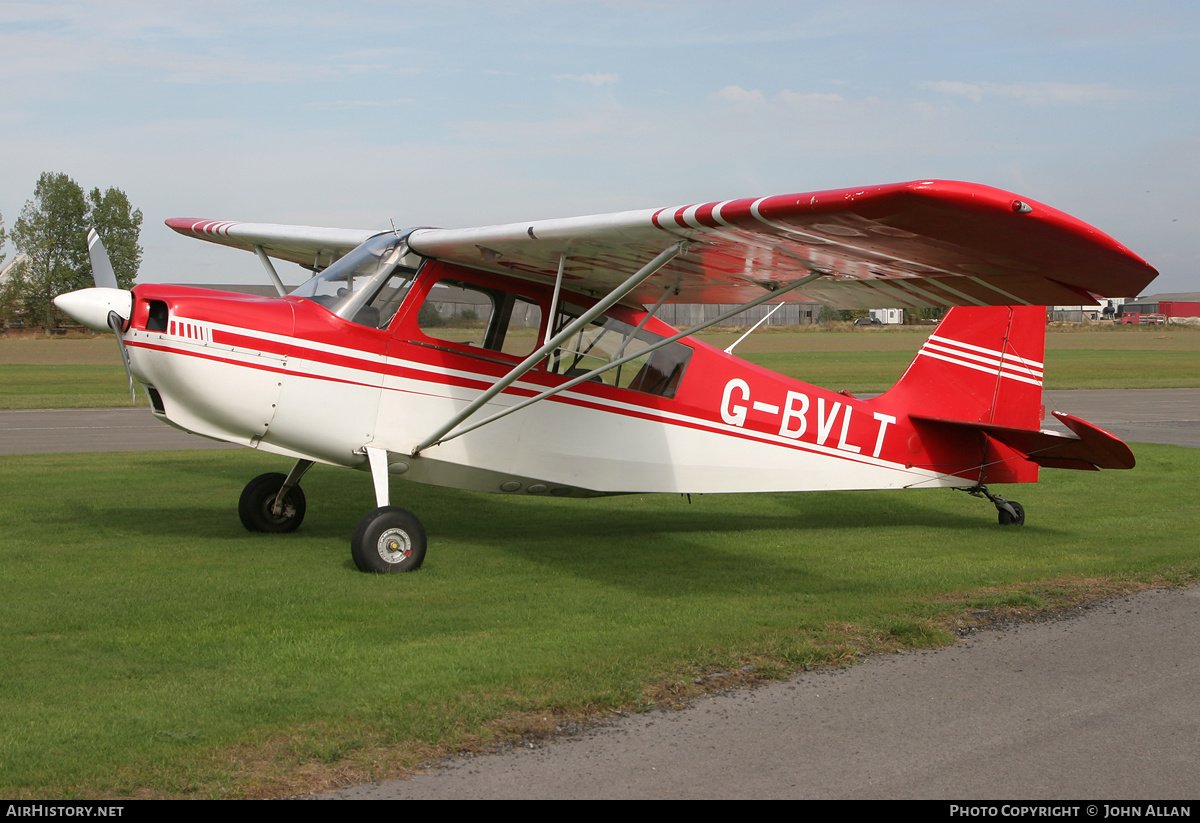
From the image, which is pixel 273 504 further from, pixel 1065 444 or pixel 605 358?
pixel 1065 444

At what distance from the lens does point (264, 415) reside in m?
7.78

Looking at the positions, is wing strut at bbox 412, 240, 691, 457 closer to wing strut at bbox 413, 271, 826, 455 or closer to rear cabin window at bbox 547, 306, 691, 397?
wing strut at bbox 413, 271, 826, 455

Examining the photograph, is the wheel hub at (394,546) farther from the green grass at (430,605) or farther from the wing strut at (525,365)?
→ the wing strut at (525,365)

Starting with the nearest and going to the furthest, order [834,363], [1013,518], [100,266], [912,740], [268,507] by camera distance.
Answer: [912,740]
[100,266]
[268,507]
[1013,518]
[834,363]

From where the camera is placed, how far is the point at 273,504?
951cm

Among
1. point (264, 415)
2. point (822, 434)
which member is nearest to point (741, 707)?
point (264, 415)

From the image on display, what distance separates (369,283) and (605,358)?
2138 mm

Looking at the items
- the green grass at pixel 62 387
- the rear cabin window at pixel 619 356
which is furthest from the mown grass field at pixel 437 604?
the green grass at pixel 62 387

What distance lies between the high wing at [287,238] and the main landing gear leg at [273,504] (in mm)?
2470

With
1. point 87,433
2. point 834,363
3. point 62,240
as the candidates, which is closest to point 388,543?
point 87,433

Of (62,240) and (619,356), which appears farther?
(62,240)

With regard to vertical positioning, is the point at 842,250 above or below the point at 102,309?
above

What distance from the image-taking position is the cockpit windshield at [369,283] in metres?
8.17

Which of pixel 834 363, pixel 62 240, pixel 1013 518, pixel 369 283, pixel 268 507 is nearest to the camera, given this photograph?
pixel 369 283
